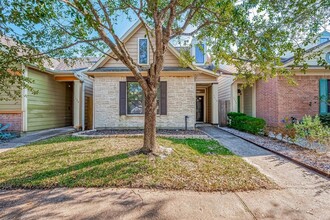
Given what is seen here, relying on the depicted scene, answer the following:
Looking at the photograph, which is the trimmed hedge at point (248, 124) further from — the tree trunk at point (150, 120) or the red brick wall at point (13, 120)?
the red brick wall at point (13, 120)

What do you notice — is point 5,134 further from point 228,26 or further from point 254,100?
point 254,100

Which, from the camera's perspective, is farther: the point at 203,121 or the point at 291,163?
the point at 203,121

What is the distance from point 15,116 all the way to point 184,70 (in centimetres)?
856

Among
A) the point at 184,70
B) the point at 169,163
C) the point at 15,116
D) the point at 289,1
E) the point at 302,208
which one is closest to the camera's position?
the point at 302,208

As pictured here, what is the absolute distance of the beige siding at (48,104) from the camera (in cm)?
940

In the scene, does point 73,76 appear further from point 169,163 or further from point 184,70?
point 169,163

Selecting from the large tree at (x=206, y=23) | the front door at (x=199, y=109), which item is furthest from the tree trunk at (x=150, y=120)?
the front door at (x=199, y=109)

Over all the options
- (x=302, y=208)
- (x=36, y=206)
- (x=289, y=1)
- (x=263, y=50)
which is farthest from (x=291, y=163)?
(x=36, y=206)

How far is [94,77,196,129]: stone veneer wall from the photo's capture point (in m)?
9.95

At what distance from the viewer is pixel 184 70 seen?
955 cm

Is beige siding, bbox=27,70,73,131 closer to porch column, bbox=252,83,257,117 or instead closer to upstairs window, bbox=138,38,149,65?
upstairs window, bbox=138,38,149,65

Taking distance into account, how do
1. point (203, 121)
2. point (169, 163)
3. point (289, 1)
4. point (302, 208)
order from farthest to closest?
point (203, 121) < point (289, 1) < point (169, 163) < point (302, 208)

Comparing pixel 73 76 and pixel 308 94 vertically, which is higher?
pixel 73 76

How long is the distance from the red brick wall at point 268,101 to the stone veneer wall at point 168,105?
4.44 meters
